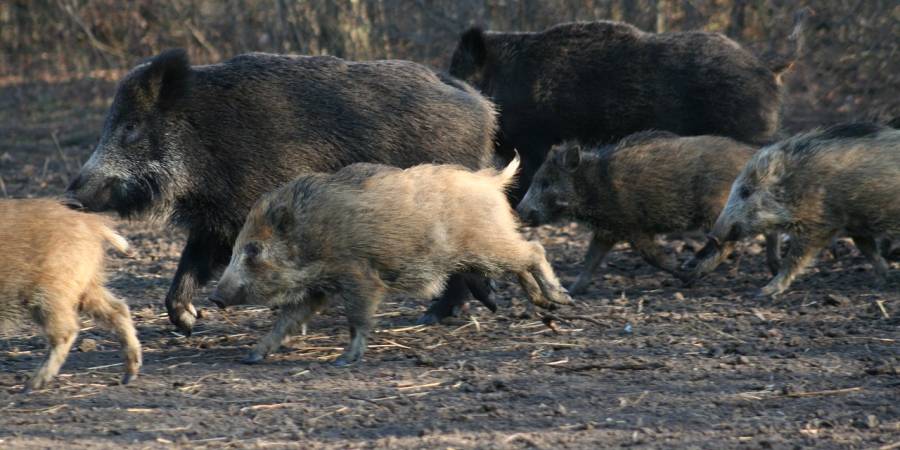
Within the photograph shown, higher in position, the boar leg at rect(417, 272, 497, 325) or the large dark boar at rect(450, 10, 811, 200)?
the large dark boar at rect(450, 10, 811, 200)

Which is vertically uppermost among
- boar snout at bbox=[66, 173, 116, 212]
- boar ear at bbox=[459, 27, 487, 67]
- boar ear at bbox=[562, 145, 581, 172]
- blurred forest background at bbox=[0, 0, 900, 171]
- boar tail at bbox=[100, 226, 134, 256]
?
boar ear at bbox=[459, 27, 487, 67]

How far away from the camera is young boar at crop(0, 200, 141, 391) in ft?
17.4

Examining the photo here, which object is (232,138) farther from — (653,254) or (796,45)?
(796,45)

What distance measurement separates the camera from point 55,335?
5.33 metres

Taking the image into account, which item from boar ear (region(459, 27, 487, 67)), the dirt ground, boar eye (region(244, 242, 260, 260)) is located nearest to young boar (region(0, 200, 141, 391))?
the dirt ground

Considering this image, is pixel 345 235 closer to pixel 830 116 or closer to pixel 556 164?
pixel 556 164

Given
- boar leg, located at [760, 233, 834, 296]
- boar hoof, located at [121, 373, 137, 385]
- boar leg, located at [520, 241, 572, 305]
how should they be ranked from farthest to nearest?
1. boar leg, located at [760, 233, 834, 296]
2. boar leg, located at [520, 241, 572, 305]
3. boar hoof, located at [121, 373, 137, 385]

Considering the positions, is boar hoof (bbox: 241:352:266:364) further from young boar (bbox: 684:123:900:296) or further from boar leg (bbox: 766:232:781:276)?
boar leg (bbox: 766:232:781:276)

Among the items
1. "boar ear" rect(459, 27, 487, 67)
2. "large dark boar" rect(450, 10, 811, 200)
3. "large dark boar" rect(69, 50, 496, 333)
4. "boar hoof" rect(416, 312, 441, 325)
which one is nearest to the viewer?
"large dark boar" rect(69, 50, 496, 333)

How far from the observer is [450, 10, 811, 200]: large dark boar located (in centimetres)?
844

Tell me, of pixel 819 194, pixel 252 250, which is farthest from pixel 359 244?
pixel 819 194

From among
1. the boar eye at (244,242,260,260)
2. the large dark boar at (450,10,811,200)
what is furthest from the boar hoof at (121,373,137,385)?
the large dark boar at (450,10,811,200)

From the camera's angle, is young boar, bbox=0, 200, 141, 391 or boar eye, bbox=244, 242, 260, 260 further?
boar eye, bbox=244, 242, 260, 260

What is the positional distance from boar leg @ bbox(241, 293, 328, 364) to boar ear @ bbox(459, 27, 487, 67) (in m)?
3.70
